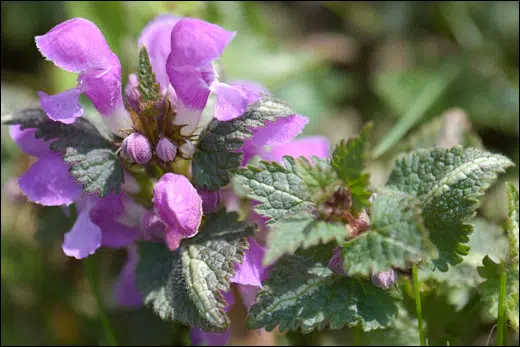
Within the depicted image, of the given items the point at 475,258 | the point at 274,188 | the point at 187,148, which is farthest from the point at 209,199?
the point at 475,258

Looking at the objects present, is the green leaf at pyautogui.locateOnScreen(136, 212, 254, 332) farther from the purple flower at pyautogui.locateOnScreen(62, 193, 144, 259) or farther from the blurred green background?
the blurred green background

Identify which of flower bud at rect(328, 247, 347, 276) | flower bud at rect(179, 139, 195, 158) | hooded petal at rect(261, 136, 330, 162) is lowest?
hooded petal at rect(261, 136, 330, 162)

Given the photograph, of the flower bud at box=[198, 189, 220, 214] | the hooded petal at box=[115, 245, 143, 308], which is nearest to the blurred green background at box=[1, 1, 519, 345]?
the hooded petal at box=[115, 245, 143, 308]

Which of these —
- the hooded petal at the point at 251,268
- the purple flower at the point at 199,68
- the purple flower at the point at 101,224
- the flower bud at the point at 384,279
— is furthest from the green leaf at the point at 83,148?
the flower bud at the point at 384,279

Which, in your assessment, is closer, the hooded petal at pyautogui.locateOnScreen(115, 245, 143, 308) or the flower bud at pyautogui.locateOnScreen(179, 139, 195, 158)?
the flower bud at pyautogui.locateOnScreen(179, 139, 195, 158)

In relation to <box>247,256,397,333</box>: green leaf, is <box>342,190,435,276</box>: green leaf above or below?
Answer: above

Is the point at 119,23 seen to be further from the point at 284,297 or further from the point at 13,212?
the point at 284,297

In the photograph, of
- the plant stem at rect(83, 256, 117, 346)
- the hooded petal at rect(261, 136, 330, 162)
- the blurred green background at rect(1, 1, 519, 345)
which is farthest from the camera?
the blurred green background at rect(1, 1, 519, 345)

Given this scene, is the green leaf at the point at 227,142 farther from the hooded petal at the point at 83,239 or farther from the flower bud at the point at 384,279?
the flower bud at the point at 384,279
